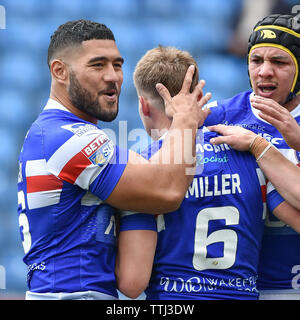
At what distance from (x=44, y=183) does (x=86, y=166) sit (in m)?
0.19

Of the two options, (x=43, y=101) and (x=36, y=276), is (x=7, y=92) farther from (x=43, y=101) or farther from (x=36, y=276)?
(x=36, y=276)

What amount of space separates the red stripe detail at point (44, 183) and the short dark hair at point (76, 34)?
60 centimetres

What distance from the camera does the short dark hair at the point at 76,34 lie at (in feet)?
7.80

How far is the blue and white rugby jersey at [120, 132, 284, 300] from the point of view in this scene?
2248mm

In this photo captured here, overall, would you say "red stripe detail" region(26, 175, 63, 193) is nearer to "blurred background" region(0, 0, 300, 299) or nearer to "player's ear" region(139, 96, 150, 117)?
"player's ear" region(139, 96, 150, 117)

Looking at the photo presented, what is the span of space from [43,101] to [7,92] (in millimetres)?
487

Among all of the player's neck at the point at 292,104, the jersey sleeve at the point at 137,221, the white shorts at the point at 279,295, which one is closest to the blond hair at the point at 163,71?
the jersey sleeve at the point at 137,221

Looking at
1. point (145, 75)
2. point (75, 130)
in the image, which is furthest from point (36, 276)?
point (145, 75)

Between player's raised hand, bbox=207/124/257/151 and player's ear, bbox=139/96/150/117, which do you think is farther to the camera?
player's ear, bbox=139/96/150/117

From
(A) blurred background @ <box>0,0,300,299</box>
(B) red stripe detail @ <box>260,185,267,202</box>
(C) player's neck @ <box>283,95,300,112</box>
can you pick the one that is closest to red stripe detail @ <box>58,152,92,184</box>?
(B) red stripe detail @ <box>260,185,267,202</box>

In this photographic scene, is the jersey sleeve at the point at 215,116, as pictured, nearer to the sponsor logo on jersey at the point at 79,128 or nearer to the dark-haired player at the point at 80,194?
the dark-haired player at the point at 80,194

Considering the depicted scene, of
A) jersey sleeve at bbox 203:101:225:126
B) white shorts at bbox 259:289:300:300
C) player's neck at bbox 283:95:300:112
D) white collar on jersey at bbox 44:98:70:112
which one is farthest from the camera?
player's neck at bbox 283:95:300:112

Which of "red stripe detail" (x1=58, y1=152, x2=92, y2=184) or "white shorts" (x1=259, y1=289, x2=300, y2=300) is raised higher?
"red stripe detail" (x1=58, y1=152, x2=92, y2=184)

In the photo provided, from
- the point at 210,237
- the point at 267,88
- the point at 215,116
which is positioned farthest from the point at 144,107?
the point at 267,88
